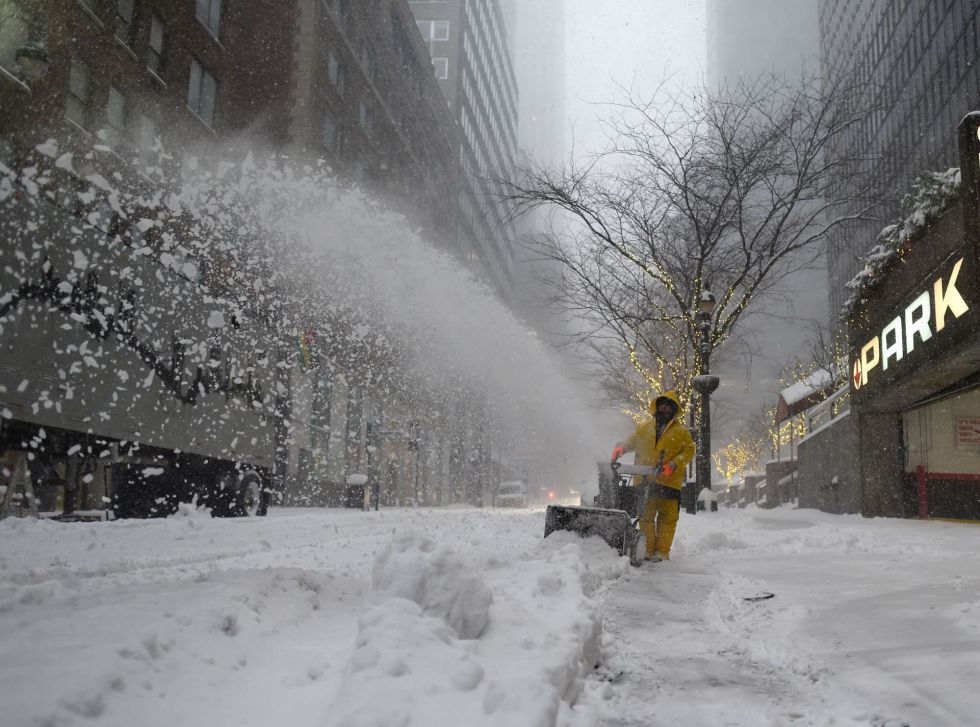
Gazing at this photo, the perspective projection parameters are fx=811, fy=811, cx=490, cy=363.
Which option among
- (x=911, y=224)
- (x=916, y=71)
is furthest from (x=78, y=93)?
(x=916, y=71)

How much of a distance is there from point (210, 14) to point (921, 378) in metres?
22.7

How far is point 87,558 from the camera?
23.1 ft

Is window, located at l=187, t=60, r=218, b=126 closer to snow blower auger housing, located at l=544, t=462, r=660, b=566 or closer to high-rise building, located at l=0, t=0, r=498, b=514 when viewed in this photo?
high-rise building, located at l=0, t=0, r=498, b=514

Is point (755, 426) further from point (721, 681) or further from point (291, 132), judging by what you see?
point (721, 681)

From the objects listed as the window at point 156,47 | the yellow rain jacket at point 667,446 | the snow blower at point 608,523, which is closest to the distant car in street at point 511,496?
the window at point 156,47

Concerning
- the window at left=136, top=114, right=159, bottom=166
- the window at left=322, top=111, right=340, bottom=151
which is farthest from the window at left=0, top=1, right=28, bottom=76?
the window at left=322, top=111, right=340, bottom=151

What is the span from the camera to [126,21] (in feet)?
66.6

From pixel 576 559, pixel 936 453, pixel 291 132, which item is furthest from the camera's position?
pixel 291 132

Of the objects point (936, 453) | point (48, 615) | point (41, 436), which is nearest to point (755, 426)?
point (936, 453)

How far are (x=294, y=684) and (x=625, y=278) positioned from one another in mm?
19457

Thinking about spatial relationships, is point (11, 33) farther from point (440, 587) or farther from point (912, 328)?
point (912, 328)

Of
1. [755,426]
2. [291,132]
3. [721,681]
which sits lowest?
[721,681]

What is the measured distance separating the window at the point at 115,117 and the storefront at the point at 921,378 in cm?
1737

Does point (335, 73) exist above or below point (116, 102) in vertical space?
above
